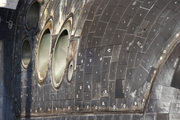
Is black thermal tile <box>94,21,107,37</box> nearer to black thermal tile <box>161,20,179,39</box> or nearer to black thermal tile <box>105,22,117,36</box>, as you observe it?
black thermal tile <box>105,22,117,36</box>

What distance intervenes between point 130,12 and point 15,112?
6.57 meters

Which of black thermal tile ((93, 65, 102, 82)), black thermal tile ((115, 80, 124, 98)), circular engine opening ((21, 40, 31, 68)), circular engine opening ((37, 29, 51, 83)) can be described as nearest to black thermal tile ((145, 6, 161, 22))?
black thermal tile ((115, 80, 124, 98))

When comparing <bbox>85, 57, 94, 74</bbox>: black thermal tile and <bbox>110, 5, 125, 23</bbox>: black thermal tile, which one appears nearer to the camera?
<bbox>110, 5, 125, 23</bbox>: black thermal tile

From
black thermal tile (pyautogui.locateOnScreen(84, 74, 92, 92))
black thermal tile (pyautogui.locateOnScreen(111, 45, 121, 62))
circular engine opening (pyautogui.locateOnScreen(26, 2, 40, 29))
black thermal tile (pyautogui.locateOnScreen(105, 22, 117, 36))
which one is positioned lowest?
black thermal tile (pyautogui.locateOnScreen(84, 74, 92, 92))

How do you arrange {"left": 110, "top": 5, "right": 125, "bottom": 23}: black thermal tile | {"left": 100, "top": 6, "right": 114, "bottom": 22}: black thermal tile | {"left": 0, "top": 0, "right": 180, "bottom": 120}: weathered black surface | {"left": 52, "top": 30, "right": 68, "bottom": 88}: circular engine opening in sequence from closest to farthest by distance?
{"left": 0, "top": 0, "right": 180, "bottom": 120}: weathered black surface
{"left": 110, "top": 5, "right": 125, "bottom": 23}: black thermal tile
{"left": 100, "top": 6, "right": 114, "bottom": 22}: black thermal tile
{"left": 52, "top": 30, "right": 68, "bottom": 88}: circular engine opening

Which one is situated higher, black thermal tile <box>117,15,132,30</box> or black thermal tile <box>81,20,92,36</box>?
black thermal tile <box>81,20,92,36</box>

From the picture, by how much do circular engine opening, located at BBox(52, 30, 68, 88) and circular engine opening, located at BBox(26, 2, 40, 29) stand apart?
2305 millimetres

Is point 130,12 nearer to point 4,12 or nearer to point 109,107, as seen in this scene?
point 109,107

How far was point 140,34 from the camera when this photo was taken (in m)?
6.95

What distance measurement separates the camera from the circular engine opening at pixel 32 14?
11508mm

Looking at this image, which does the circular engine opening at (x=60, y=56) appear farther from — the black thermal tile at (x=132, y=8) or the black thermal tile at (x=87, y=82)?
the black thermal tile at (x=132, y=8)

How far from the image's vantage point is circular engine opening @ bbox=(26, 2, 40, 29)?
37.8ft

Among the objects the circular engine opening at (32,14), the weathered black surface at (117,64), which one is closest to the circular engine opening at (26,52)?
the circular engine opening at (32,14)

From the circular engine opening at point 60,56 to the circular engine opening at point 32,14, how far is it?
7.56 feet
